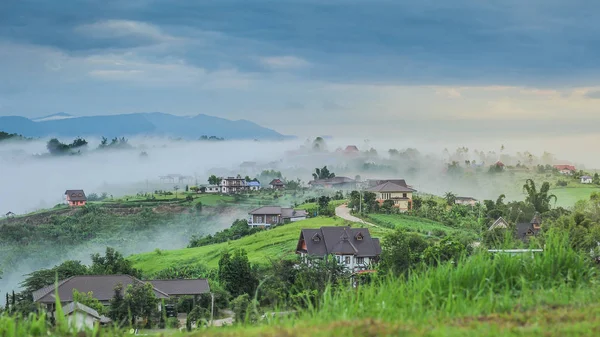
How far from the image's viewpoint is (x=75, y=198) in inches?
2403

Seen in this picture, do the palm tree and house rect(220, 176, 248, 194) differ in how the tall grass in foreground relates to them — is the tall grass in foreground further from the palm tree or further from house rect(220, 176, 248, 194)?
house rect(220, 176, 248, 194)

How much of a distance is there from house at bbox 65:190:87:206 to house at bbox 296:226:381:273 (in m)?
36.4

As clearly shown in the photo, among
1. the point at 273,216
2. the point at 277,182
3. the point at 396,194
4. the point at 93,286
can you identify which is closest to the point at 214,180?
the point at 277,182

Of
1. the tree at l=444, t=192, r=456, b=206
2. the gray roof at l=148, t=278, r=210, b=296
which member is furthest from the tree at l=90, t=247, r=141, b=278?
the tree at l=444, t=192, r=456, b=206

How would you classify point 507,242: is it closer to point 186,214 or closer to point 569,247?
point 569,247

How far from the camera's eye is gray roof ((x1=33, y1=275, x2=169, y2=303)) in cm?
2333

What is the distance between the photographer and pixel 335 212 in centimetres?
4034

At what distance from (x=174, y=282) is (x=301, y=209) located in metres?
21.8

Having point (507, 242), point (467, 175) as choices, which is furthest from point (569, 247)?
point (467, 175)

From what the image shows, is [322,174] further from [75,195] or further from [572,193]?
[572,193]

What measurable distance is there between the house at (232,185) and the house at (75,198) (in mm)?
11353

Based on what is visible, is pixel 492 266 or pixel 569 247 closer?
pixel 492 266

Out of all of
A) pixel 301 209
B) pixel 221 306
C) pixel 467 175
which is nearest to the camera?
pixel 221 306

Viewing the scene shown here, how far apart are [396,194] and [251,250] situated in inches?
523
